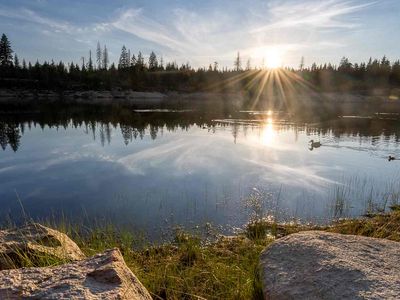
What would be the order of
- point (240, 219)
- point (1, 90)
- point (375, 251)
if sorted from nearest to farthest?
point (375, 251) → point (240, 219) → point (1, 90)

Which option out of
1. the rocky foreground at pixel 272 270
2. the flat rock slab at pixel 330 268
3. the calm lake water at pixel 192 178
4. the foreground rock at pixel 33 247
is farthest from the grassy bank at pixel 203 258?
the calm lake water at pixel 192 178

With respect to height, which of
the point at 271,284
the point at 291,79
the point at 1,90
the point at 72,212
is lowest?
the point at 72,212

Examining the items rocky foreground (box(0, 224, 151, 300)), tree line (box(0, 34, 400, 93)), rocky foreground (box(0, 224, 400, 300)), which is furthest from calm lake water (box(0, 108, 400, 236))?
tree line (box(0, 34, 400, 93))

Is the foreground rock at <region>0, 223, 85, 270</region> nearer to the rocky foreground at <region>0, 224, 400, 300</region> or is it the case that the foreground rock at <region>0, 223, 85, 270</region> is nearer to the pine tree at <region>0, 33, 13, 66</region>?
the rocky foreground at <region>0, 224, 400, 300</region>

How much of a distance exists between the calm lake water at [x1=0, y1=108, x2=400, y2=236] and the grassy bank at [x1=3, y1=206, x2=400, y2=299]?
3.87ft

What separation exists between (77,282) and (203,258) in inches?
171

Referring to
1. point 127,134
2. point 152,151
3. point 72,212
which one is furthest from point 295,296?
point 127,134

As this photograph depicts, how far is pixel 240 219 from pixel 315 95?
104 m

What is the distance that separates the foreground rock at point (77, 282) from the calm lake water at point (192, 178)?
227 inches

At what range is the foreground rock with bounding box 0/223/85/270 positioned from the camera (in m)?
4.72

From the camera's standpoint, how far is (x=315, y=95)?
106 metres

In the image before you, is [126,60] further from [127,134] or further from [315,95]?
→ [127,134]

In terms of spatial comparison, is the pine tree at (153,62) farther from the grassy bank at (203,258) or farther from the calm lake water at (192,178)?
the grassy bank at (203,258)

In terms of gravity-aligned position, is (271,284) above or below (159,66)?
below
